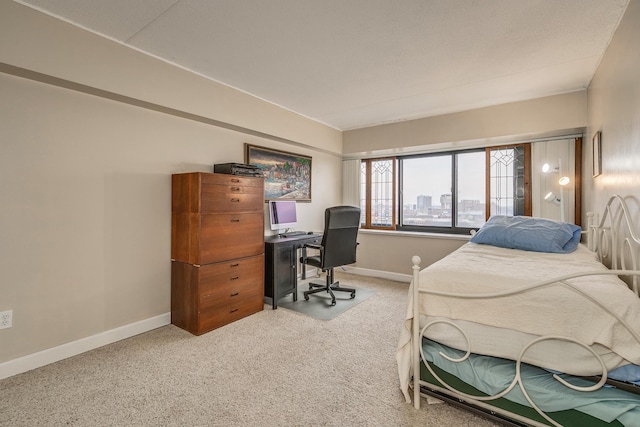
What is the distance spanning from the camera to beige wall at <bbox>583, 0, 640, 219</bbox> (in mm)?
1698

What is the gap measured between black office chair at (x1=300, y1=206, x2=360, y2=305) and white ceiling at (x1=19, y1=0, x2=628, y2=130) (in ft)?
4.77

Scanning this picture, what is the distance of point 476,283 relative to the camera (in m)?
1.60

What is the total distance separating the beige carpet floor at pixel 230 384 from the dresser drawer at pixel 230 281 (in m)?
0.31

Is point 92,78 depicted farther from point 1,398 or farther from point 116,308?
point 1,398

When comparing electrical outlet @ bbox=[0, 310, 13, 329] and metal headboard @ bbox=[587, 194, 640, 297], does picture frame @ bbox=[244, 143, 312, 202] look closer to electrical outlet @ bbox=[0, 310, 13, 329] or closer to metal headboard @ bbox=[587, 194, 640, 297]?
electrical outlet @ bbox=[0, 310, 13, 329]

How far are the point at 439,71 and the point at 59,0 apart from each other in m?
Answer: 3.07

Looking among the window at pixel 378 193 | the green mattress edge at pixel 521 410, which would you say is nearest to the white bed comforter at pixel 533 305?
the green mattress edge at pixel 521 410

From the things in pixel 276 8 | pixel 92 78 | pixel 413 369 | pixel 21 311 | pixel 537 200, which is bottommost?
pixel 413 369

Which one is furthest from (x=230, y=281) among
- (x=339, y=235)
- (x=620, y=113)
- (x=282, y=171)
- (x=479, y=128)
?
(x=479, y=128)

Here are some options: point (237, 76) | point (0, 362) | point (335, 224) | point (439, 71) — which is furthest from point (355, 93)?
point (0, 362)

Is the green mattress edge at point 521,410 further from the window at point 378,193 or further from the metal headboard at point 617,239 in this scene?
the window at point 378,193

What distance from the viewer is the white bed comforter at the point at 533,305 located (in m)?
1.24

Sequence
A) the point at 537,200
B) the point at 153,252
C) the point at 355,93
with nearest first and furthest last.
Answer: the point at 153,252 < the point at 355,93 < the point at 537,200

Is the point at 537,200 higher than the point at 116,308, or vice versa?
the point at 537,200
